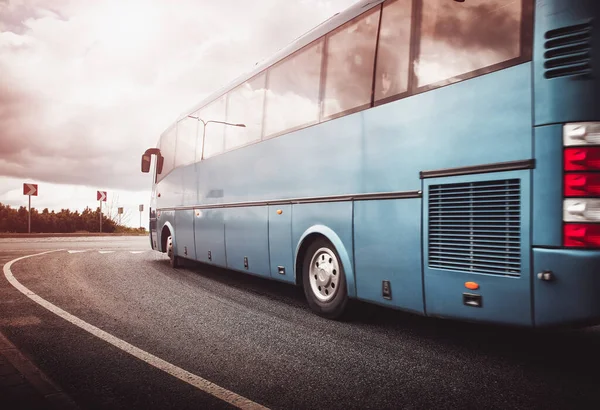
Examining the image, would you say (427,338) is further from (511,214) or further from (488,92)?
(488,92)

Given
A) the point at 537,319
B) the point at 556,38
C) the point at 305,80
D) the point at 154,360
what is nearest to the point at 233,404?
the point at 154,360

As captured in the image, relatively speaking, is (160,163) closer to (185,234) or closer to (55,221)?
(185,234)

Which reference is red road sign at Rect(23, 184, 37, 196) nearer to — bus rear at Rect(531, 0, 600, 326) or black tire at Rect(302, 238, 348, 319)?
black tire at Rect(302, 238, 348, 319)

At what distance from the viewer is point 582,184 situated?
11.5 ft

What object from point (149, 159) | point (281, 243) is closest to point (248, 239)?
point (281, 243)

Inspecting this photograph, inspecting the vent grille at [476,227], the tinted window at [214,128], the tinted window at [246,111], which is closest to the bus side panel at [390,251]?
the vent grille at [476,227]

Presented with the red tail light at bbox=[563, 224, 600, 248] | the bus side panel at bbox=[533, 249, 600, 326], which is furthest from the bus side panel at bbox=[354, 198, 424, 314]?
the red tail light at bbox=[563, 224, 600, 248]

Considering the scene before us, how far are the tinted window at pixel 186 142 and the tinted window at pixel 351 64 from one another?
4.90m

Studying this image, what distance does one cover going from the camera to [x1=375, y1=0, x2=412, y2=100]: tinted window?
4.89m

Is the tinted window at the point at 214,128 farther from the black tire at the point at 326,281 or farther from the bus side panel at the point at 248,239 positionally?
the black tire at the point at 326,281

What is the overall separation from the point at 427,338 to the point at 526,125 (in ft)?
7.90

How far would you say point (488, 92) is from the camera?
159 inches

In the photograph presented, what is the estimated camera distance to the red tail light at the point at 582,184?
3.49 m

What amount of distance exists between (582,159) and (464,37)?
1482mm
